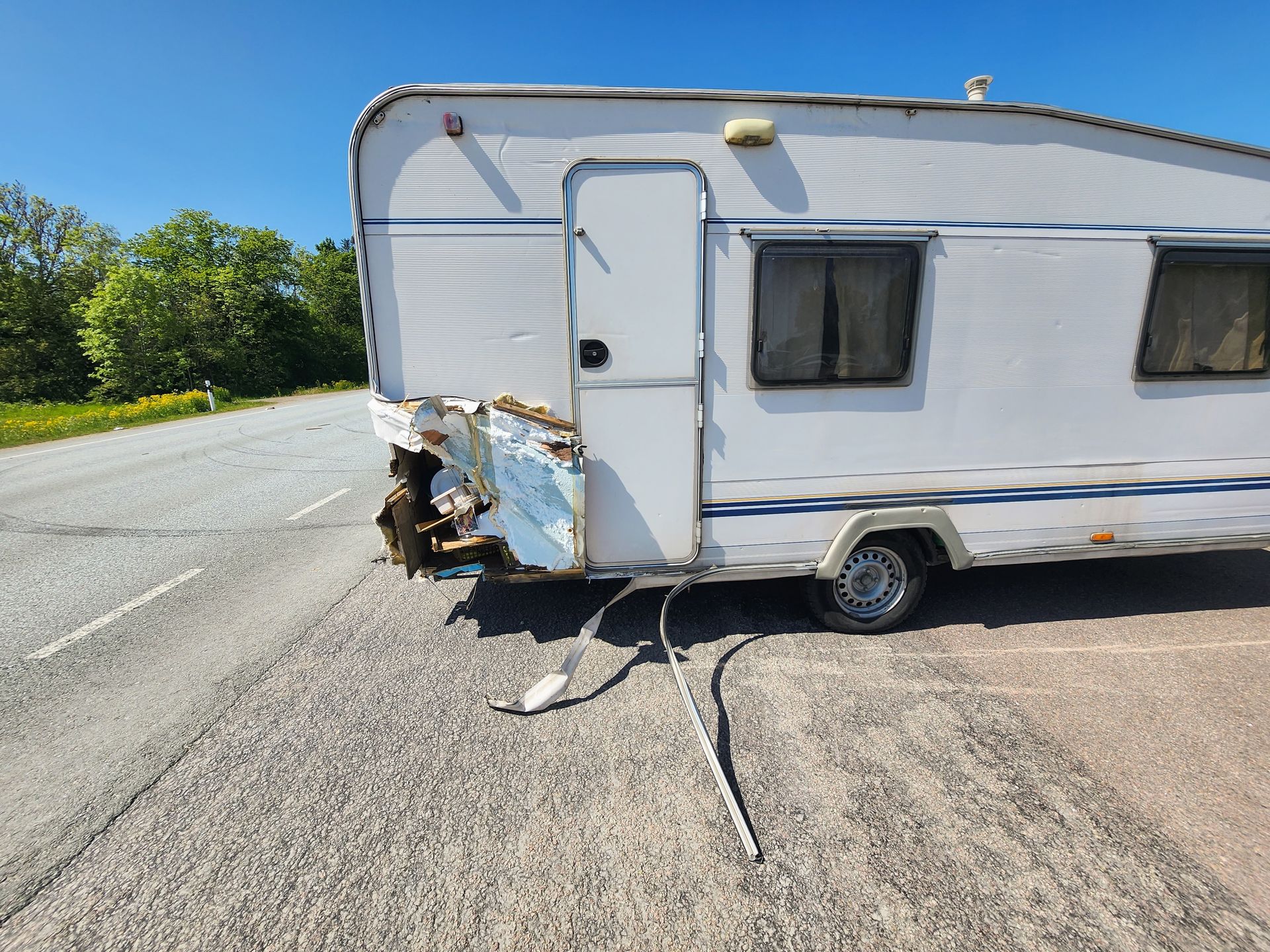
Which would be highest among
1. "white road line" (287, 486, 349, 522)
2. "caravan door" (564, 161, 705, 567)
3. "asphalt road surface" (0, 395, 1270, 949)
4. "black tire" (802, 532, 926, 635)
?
"caravan door" (564, 161, 705, 567)

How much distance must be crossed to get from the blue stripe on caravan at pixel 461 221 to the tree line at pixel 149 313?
62.3 ft

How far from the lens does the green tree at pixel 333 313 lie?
3572cm

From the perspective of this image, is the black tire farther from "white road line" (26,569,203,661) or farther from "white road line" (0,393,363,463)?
"white road line" (0,393,363,463)

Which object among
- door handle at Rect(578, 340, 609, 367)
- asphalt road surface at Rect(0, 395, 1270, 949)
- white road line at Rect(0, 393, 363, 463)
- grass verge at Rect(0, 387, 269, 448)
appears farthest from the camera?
grass verge at Rect(0, 387, 269, 448)

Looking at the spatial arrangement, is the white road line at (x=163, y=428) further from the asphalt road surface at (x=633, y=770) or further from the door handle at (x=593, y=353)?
the door handle at (x=593, y=353)

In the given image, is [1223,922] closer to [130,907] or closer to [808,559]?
[808,559]

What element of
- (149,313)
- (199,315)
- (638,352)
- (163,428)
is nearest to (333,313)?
(199,315)

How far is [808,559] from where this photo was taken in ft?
10.8

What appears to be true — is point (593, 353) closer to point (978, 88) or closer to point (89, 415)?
point (978, 88)

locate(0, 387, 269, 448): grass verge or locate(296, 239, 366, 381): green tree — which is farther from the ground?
locate(296, 239, 366, 381): green tree

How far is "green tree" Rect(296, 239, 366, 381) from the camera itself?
117 feet

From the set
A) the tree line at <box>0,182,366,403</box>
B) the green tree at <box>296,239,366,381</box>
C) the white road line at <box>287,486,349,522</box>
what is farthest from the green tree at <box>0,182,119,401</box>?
the white road line at <box>287,486,349,522</box>

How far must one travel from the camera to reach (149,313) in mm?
22625

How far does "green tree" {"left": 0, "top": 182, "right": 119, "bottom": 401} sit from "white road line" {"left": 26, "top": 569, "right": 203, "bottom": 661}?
89.6 feet
